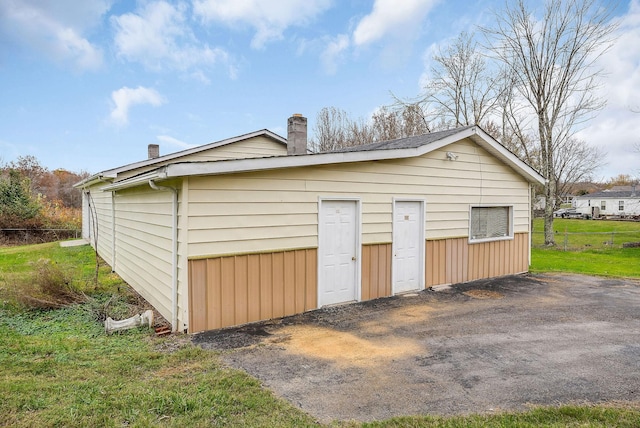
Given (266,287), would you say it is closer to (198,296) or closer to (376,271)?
(198,296)

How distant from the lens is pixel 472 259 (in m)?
8.95

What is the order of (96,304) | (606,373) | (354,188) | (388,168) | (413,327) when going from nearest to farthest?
(606,373), (413,327), (96,304), (354,188), (388,168)

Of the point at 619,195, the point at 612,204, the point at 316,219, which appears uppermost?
the point at 619,195

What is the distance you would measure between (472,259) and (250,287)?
18.8 feet

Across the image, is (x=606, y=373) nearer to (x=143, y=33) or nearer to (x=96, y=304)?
(x=96, y=304)

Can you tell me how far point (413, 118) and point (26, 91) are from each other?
2033 cm

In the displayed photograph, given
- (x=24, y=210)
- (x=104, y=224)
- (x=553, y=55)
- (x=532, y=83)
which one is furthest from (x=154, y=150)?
(x=553, y=55)

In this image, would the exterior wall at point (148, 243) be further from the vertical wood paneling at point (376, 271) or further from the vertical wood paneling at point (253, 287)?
the vertical wood paneling at point (376, 271)

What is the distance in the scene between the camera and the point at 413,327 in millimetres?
5668

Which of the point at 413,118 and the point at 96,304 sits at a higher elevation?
the point at 413,118

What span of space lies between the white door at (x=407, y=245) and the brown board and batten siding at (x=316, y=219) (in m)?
0.19

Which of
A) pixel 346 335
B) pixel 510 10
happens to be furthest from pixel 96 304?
pixel 510 10

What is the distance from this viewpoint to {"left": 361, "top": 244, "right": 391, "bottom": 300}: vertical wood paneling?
711 cm

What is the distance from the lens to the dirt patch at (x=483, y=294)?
749cm
